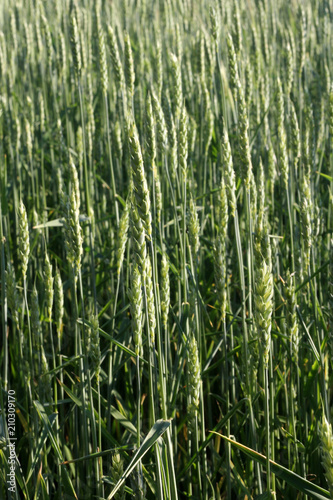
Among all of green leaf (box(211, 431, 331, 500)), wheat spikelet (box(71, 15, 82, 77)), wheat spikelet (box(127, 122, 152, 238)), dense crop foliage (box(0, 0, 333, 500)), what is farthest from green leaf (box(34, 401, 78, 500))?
wheat spikelet (box(71, 15, 82, 77))

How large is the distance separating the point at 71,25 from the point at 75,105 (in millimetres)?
980

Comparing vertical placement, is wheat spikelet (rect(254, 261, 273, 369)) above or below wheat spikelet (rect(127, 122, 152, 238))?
below

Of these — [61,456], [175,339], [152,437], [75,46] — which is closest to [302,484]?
[152,437]

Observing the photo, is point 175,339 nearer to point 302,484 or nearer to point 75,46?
point 302,484

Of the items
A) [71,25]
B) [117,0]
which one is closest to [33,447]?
[71,25]

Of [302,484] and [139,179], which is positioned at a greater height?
[139,179]

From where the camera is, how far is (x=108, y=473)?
1.31 metres

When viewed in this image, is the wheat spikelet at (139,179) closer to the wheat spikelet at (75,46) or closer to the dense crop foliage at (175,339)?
the dense crop foliage at (175,339)

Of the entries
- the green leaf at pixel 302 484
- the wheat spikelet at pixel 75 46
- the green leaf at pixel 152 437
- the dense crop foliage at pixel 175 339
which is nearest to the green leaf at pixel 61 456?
the dense crop foliage at pixel 175 339

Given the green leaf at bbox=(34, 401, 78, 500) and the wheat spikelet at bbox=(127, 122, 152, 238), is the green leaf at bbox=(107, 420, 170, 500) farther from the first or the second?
the wheat spikelet at bbox=(127, 122, 152, 238)

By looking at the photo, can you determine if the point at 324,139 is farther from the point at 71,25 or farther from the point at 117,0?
the point at 117,0

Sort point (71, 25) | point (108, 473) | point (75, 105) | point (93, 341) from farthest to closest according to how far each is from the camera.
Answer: point (75, 105) < point (71, 25) < point (108, 473) < point (93, 341)

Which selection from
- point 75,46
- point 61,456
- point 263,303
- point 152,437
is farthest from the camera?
point 75,46

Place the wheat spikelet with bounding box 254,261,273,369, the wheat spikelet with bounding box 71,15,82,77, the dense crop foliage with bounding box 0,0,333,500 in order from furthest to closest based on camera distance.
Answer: the wheat spikelet with bounding box 71,15,82,77
the dense crop foliage with bounding box 0,0,333,500
the wheat spikelet with bounding box 254,261,273,369
